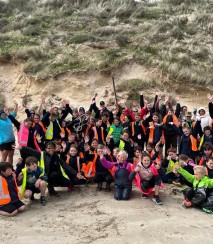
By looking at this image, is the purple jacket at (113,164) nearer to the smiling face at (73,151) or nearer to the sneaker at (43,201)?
the smiling face at (73,151)

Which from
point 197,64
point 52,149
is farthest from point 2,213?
point 197,64

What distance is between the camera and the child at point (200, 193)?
6270 millimetres

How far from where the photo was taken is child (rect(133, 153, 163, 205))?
6762 millimetres

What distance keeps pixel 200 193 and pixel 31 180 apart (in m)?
3.17

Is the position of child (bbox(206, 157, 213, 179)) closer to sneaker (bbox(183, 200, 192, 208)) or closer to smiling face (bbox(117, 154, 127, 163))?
sneaker (bbox(183, 200, 192, 208))

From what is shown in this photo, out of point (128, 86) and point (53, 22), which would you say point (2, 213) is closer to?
point (128, 86)

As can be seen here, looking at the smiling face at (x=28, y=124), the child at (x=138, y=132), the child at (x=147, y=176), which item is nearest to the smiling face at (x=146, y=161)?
the child at (x=147, y=176)

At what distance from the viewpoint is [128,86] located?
15609 millimetres

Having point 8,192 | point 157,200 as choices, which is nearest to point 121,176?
point 157,200

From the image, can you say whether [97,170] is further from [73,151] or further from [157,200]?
[157,200]

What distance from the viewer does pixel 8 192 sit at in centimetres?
622

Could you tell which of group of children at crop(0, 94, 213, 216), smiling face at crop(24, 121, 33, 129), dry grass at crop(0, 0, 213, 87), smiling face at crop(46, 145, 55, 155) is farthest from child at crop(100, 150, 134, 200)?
dry grass at crop(0, 0, 213, 87)

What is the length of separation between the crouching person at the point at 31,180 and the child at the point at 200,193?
8.92 ft

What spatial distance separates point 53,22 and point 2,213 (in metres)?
17.4
